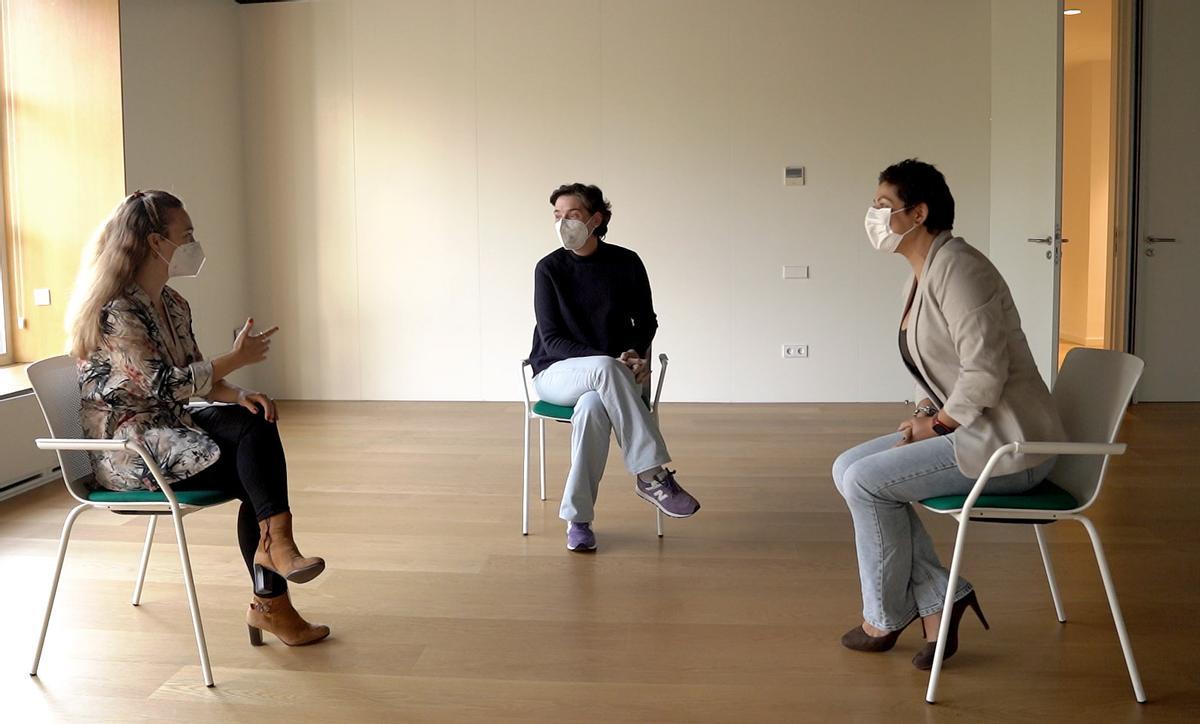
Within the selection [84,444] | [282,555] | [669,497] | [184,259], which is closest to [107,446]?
[84,444]

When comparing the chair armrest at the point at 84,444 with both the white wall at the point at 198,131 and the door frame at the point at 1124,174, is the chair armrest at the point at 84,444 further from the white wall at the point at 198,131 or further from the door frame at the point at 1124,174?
the door frame at the point at 1124,174

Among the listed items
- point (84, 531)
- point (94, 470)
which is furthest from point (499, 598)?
point (84, 531)

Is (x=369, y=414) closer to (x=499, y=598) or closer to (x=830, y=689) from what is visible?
(x=499, y=598)

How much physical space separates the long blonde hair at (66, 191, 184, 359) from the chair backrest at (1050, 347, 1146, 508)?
7.63ft

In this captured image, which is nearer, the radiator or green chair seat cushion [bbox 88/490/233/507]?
green chair seat cushion [bbox 88/490/233/507]

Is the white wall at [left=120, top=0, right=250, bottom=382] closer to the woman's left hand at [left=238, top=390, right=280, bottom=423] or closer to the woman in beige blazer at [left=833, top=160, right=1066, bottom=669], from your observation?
the woman's left hand at [left=238, top=390, right=280, bottom=423]

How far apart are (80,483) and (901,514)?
201 cm

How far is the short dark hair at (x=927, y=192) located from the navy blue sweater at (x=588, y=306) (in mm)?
1442

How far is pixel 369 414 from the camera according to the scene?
6.56 m

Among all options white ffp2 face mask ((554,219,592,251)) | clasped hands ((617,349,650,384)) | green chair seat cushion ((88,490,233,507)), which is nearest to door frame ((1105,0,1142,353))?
clasped hands ((617,349,650,384))

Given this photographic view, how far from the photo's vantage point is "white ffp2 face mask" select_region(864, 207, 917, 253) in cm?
261

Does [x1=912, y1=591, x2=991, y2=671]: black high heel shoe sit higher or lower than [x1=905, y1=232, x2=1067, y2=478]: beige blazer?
lower

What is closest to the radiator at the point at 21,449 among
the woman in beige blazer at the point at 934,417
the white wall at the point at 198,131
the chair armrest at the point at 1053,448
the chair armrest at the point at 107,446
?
the white wall at the point at 198,131

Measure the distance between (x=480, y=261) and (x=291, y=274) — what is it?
1.32 meters
